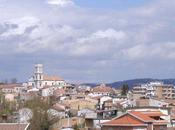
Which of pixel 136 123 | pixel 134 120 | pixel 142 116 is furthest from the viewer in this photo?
pixel 142 116

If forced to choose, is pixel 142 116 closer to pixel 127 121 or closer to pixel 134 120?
pixel 134 120

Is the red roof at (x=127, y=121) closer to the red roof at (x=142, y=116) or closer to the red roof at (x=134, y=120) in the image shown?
the red roof at (x=134, y=120)

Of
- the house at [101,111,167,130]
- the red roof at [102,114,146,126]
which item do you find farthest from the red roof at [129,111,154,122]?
the red roof at [102,114,146,126]

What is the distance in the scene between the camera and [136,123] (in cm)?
5403

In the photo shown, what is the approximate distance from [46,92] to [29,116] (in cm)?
9824

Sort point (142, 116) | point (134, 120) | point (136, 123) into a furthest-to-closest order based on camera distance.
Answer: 1. point (142, 116)
2. point (134, 120)
3. point (136, 123)

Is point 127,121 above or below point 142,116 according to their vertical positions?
below

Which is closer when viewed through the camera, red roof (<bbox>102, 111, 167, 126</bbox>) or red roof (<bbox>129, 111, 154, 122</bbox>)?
red roof (<bbox>102, 111, 167, 126</bbox>)

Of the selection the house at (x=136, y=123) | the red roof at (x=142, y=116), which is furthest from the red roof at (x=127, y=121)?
the red roof at (x=142, y=116)

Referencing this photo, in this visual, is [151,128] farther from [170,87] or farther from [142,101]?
[170,87]

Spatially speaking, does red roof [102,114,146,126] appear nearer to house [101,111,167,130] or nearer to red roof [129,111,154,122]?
house [101,111,167,130]

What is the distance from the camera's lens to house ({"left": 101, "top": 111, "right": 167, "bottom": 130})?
54031 mm

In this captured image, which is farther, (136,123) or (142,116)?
(142,116)

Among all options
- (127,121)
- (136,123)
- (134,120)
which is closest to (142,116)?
(134,120)
